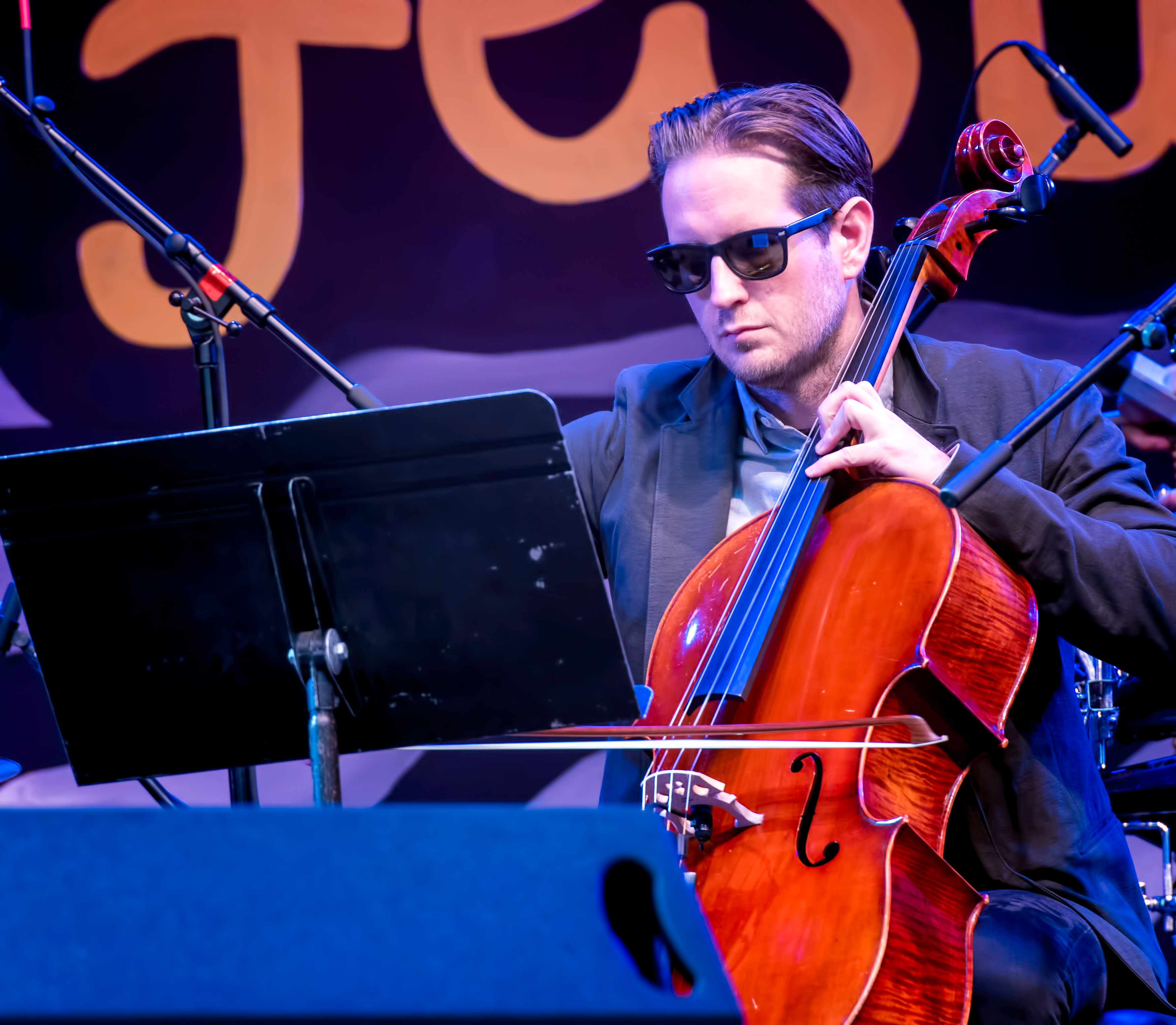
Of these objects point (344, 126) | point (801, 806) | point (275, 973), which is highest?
point (344, 126)

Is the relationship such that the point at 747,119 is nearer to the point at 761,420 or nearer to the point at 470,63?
the point at 761,420

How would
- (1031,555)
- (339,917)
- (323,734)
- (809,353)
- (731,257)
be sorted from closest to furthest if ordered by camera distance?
(339,917)
(323,734)
(1031,555)
(731,257)
(809,353)

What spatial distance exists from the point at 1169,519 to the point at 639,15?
2.27 metres

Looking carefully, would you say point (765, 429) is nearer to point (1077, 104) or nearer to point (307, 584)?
point (1077, 104)

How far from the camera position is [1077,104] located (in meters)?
2.04

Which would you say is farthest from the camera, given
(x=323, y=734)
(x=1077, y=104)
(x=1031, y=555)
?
(x=1077, y=104)

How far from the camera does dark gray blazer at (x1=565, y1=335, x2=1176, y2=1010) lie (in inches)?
60.5

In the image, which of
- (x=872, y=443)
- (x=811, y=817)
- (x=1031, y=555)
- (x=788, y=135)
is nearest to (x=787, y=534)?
(x=872, y=443)

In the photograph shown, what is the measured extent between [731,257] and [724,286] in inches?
1.9

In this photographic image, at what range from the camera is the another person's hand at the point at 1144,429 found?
230cm

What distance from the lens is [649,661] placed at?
5.22 feet

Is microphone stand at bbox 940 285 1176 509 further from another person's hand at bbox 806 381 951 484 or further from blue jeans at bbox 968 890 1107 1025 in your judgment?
blue jeans at bbox 968 890 1107 1025

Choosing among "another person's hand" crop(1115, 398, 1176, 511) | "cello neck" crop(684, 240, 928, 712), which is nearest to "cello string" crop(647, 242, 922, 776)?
"cello neck" crop(684, 240, 928, 712)

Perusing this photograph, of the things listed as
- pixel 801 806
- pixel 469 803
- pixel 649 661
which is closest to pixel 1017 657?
pixel 801 806
